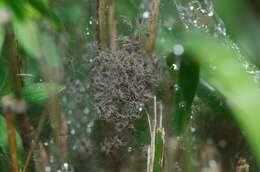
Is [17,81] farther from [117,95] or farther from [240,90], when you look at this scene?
[240,90]

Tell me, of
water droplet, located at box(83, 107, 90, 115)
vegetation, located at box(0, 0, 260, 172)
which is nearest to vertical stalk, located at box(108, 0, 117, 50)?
vegetation, located at box(0, 0, 260, 172)

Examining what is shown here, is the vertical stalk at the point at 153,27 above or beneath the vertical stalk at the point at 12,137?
above

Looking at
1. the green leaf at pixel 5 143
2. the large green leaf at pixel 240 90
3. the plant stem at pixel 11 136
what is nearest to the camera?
the large green leaf at pixel 240 90

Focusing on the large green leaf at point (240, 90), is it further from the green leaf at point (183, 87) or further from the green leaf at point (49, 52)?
the green leaf at point (49, 52)

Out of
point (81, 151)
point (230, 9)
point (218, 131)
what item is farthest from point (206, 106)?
point (230, 9)

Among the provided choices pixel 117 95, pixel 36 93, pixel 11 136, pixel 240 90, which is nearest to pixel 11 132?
pixel 11 136

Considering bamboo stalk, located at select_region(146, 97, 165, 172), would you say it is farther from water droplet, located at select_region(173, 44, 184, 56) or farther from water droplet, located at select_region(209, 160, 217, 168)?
water droplet, located at select_region(209, 160, 217, 168)

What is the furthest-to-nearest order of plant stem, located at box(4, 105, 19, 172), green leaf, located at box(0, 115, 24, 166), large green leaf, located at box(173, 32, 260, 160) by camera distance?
green leaf, located at box(0, 115, 24, 166)
plant stem, located at box(4, 105, 19, 172)
large green leaf, located at box(173, 32, 260, 160)

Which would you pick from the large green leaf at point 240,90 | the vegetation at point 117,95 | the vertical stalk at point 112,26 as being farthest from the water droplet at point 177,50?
the large green leaf at point 240,90

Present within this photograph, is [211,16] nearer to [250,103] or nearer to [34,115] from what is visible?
[34,115]
